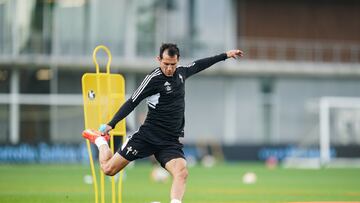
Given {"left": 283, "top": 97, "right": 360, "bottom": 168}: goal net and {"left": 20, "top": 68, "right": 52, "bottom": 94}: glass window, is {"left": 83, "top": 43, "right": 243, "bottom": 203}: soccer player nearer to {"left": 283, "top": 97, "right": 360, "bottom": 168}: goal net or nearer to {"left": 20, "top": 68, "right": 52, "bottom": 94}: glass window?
{"left": 283, "top": 97, "right": 360, "bottom": 168}: goal net

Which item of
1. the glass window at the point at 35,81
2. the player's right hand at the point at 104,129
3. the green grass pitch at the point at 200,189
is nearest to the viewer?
the player's right hand at the point at 104,129

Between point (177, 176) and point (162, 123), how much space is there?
73 cm

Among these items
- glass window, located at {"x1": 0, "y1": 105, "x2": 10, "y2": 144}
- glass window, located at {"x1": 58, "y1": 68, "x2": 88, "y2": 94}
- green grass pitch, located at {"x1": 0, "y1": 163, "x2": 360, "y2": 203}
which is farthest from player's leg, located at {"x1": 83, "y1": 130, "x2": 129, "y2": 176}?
glass window, located at {"x1": 58, "y1": 68, "x2": 88, "y2": 94}

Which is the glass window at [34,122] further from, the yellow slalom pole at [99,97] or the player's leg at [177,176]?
the player's leg at [177,176]

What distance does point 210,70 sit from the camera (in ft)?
142

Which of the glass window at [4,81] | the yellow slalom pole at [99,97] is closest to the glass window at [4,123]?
the glass window at [4,81]

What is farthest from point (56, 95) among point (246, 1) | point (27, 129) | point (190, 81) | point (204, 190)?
point (204, 190)

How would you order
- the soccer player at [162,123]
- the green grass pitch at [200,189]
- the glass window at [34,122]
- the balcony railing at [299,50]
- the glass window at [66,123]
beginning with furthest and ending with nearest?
the balcony railing at [299,50], the glass window at [66,123], the glass window at [34,122], the green grass pitch at [200,189], the soccer player at [162,123]

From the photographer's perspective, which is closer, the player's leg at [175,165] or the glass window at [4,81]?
the player's leg at [175,165]

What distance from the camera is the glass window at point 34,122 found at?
38928 millimetres

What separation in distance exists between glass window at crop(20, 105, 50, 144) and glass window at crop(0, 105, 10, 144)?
0.63 metres

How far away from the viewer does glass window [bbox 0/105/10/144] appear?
38.4 metres

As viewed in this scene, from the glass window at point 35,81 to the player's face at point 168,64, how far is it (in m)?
29.9

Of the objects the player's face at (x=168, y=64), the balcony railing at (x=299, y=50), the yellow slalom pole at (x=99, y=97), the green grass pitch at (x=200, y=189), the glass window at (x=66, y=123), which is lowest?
the green grass pitch at (x=200, y=189)
